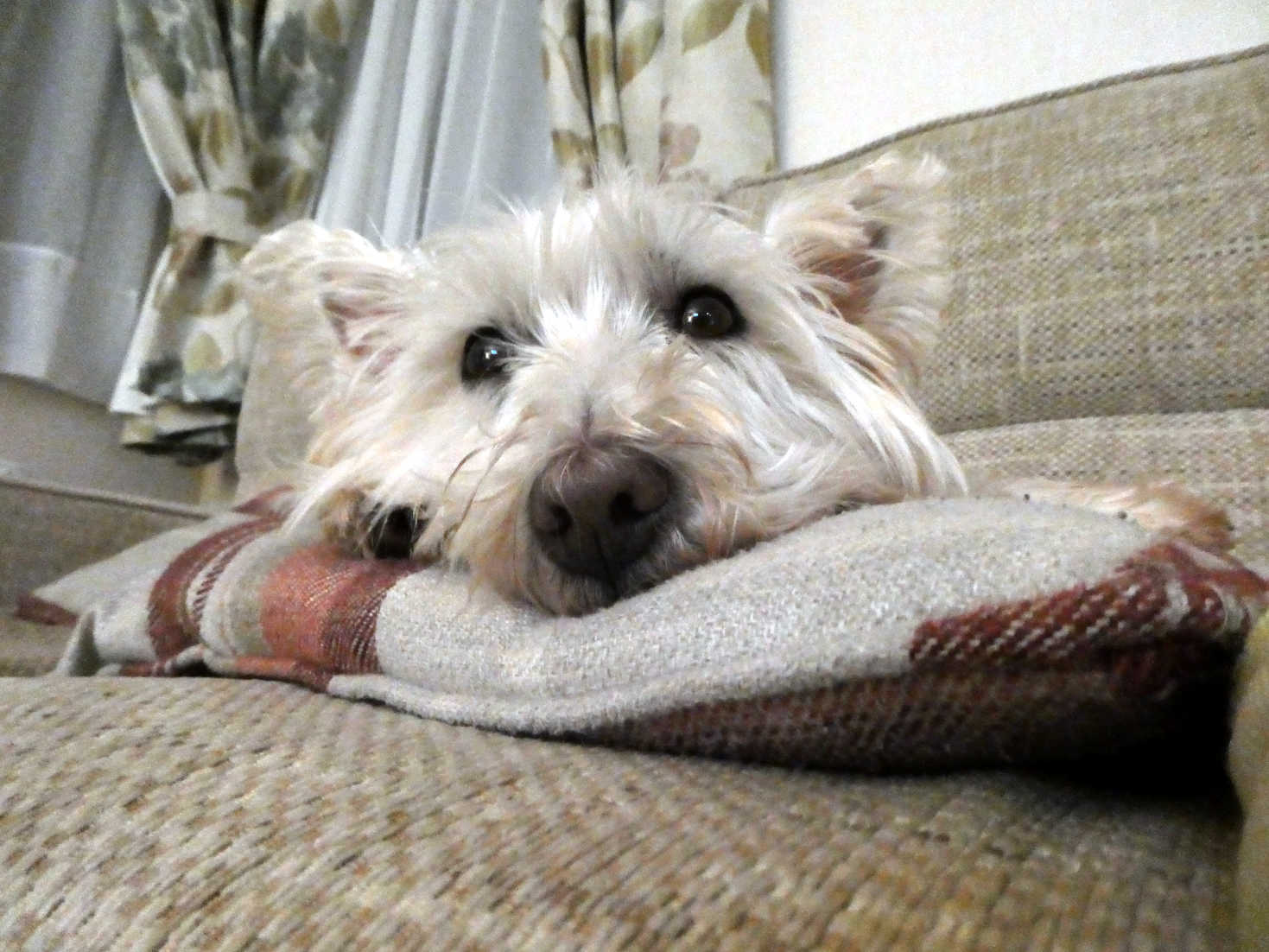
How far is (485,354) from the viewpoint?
3.67ft

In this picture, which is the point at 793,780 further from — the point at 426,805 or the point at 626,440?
the point at 626,440

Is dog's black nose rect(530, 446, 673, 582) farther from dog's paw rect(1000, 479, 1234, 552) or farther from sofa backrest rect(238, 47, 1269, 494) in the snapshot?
sofa backrest rect(238, 47, 1269, 494)

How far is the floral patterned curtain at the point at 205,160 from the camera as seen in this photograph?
100 inches

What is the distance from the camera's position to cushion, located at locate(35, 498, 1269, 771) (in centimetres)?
38

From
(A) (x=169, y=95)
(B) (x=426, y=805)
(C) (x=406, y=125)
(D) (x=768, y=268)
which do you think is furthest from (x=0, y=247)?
(B) (x=426, y=805)

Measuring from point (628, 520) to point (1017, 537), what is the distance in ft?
1.02

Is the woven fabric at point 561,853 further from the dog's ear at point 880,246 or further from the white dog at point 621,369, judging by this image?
the dog's ear at point 880,246

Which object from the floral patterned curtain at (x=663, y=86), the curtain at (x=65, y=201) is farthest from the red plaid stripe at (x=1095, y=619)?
the curtain at (x=65, y=201)

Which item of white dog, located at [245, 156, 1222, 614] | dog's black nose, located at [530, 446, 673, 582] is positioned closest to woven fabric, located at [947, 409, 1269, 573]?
white dog, located at [245, 156, 1222, 614]

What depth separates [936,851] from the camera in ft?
1.16

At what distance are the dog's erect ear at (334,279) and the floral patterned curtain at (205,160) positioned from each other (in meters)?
1.36

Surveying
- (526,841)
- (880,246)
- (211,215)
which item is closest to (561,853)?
(526,841)

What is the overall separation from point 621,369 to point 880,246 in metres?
0.48

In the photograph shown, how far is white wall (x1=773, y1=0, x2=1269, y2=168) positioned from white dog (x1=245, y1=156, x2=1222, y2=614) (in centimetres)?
102
